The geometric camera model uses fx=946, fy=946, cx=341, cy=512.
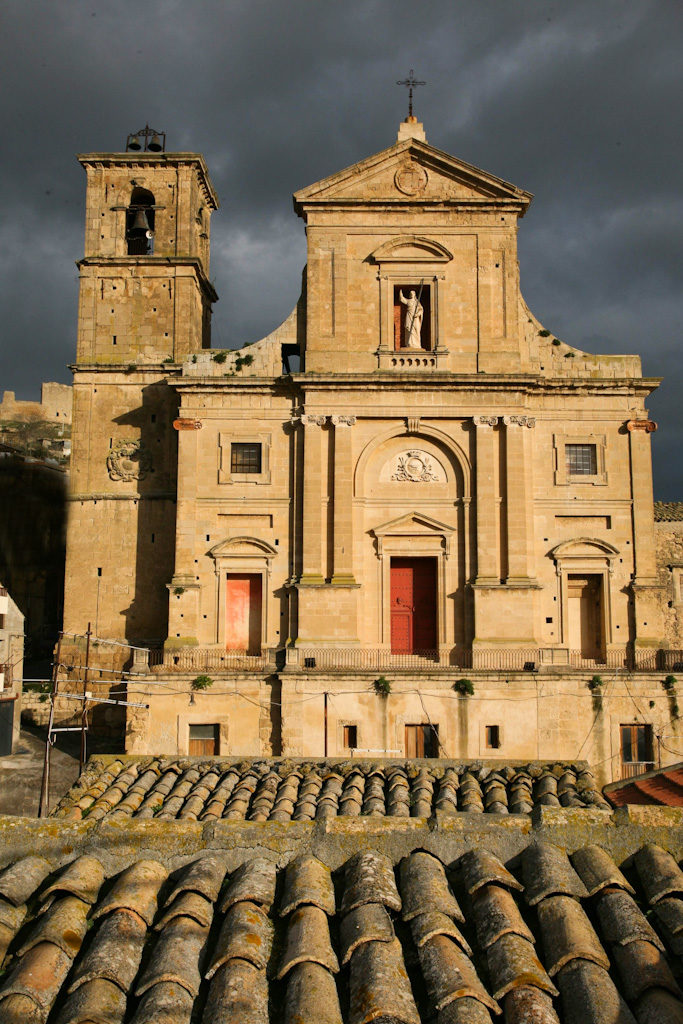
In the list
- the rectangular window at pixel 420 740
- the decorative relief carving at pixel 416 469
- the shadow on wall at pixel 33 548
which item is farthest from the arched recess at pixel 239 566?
the shadow on wall at pixel 33 548

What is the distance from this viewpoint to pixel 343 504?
1107 inches

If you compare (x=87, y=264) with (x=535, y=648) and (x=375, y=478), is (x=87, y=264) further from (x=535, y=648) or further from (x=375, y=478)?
(x=535, y=648)

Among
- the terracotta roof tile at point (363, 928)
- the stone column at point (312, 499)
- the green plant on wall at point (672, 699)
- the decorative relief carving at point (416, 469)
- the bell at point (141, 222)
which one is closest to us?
the terracotta roof tile at point (363, 928)

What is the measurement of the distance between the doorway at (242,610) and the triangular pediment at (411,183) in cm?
1166

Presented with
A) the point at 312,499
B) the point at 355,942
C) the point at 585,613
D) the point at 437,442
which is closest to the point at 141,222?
the point at 312,499

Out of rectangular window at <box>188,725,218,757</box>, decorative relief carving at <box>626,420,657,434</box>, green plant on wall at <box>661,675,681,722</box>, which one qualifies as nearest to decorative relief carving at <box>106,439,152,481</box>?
rectangular window at <box>188,725,218,757</box>

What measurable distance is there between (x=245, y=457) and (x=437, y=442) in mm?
5940

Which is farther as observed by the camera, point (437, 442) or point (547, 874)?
point (437, 442)

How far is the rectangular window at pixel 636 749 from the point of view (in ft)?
83.8

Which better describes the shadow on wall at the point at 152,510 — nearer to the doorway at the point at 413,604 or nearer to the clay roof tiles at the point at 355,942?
the doorway at the point at 413,604

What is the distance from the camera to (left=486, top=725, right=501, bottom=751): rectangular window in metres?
25.3

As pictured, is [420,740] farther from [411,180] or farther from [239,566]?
[411,180]

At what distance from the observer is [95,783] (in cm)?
1361

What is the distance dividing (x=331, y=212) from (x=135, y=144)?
9.97 m
